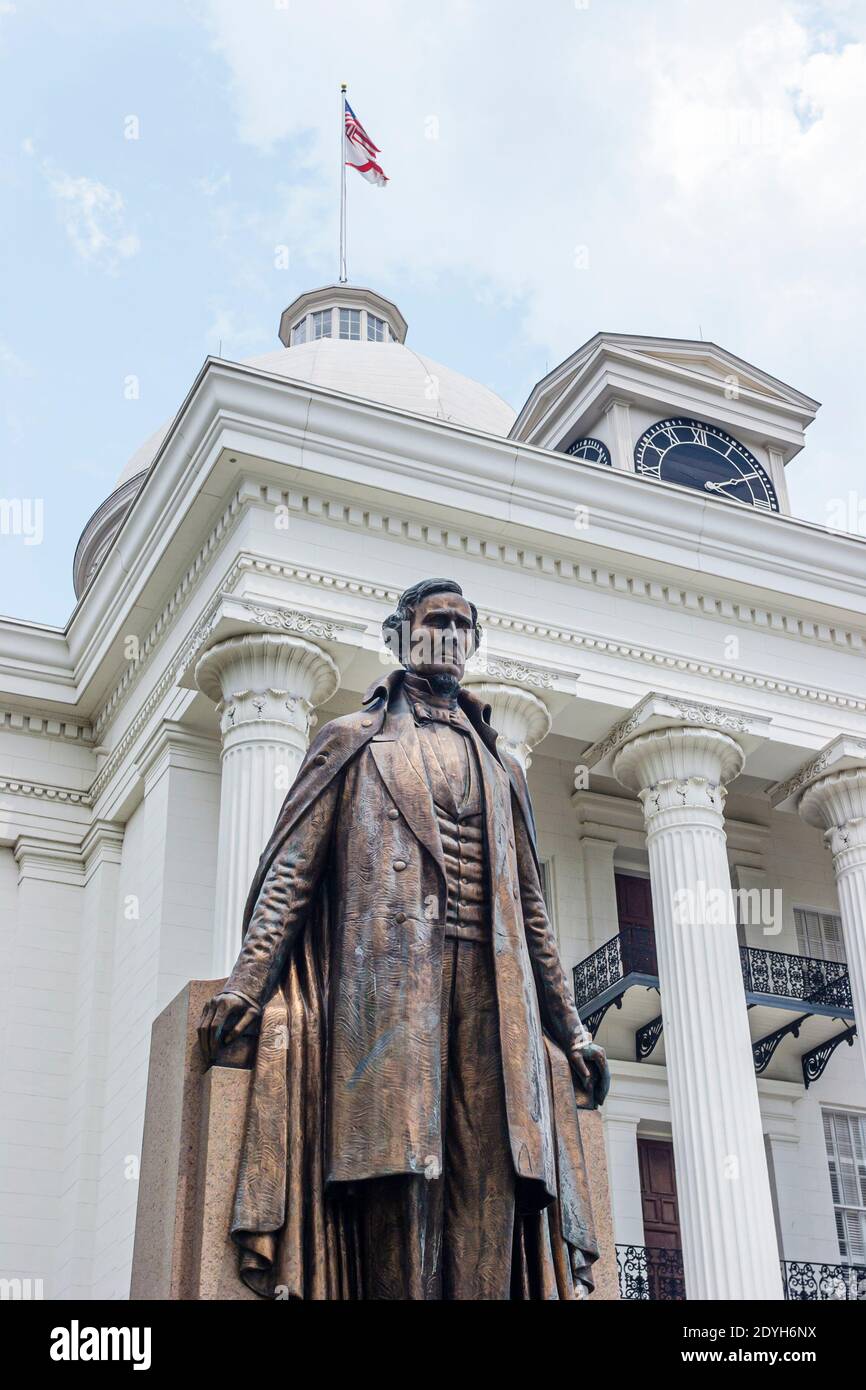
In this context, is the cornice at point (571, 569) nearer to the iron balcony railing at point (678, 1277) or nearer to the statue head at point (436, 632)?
the iron balcony railing at point (678, 1277)

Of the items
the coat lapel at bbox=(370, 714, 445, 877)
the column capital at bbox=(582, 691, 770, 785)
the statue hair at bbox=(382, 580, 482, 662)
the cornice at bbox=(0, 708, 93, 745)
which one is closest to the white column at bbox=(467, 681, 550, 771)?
the column capital at bbox=(582, 691, 770, 785)

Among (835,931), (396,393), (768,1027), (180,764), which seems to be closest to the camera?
(180,764)

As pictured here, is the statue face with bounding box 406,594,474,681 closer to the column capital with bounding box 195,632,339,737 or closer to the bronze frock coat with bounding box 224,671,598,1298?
the bronze frock coat with bounding box 224,671,598,1298

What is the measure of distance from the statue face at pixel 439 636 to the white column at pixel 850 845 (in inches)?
586

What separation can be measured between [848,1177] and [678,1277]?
3246mm

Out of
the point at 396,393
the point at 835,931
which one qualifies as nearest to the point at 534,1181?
the point at 835,931

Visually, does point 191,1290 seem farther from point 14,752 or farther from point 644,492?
point 14,752

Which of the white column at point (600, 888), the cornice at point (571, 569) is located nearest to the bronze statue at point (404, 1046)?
the cornice at point (571, 569)

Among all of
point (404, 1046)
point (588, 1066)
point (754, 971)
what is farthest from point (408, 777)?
point (754, 971)

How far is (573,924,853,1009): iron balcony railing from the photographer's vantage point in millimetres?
19859

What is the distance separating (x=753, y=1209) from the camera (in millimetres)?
16391

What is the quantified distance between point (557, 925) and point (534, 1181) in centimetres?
1654

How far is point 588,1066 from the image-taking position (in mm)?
4723

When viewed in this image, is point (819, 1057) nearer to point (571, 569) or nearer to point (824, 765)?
point (824, 765)
